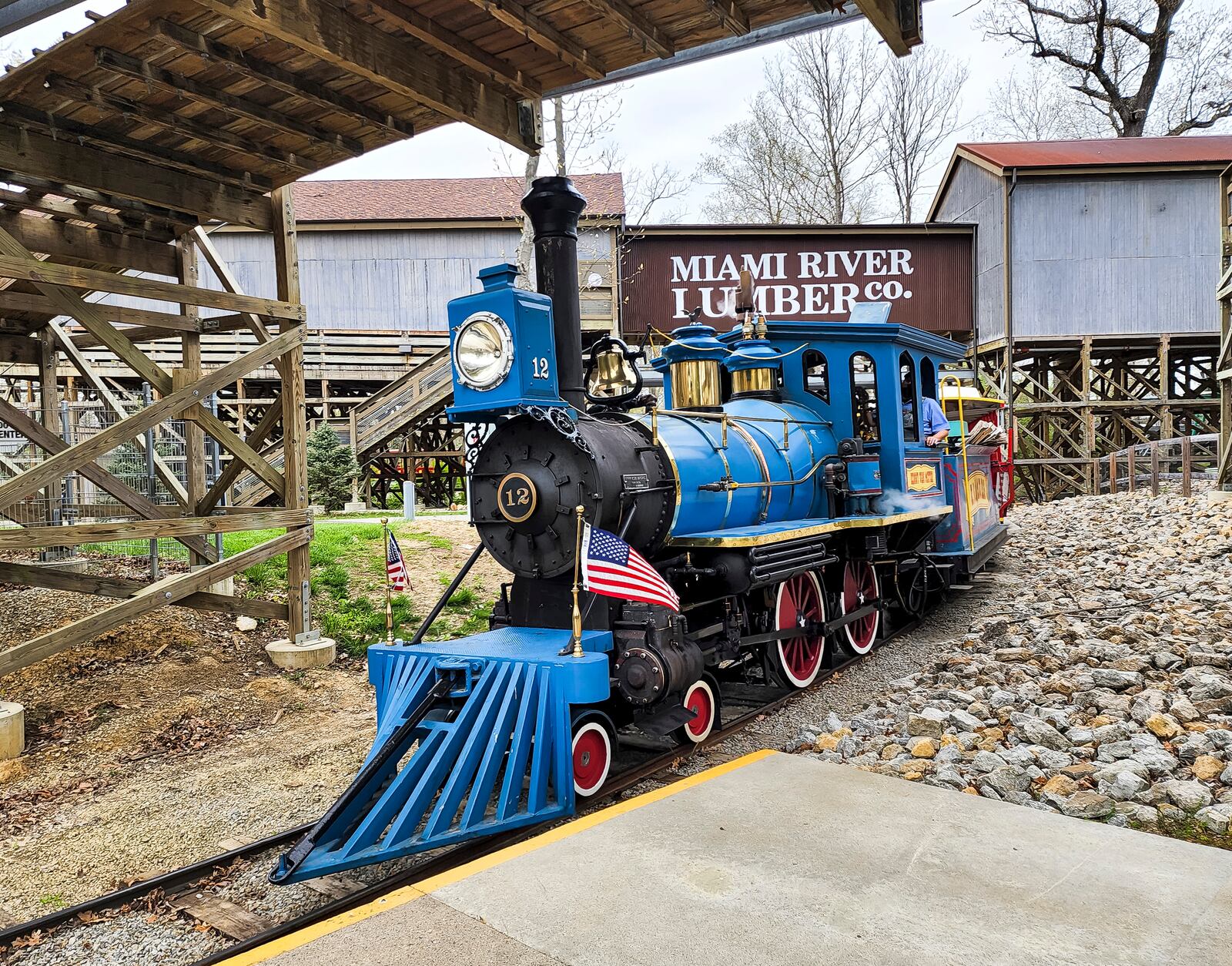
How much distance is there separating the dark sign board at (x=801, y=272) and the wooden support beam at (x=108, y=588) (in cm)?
1479

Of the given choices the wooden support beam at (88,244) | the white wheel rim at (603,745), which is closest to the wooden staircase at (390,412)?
the wooden support beam at (88,244)

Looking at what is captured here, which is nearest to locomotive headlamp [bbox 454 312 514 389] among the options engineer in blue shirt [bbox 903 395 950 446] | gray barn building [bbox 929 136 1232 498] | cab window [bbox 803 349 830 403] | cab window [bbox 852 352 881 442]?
cab window [bbox 803 349 830 403]

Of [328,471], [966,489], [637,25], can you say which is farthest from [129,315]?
[328,471]

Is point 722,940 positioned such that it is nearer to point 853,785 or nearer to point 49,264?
point 853,785

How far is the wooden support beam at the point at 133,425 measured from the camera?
612 cm

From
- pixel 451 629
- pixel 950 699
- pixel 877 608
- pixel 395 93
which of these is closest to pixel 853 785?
pixel 950 699

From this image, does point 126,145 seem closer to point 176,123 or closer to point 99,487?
point 176,123

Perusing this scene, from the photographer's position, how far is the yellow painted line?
3170mm

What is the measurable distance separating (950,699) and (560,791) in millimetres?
3142

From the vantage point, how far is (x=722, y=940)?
3.07m

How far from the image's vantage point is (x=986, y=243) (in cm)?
2230

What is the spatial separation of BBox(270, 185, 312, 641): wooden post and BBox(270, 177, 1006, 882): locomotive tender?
298cm

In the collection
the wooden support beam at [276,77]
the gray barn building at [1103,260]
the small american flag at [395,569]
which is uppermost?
the gray barn building at [1103,260]

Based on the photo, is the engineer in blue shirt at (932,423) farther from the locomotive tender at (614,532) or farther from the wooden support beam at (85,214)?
the wooden support beam at (85,214)
